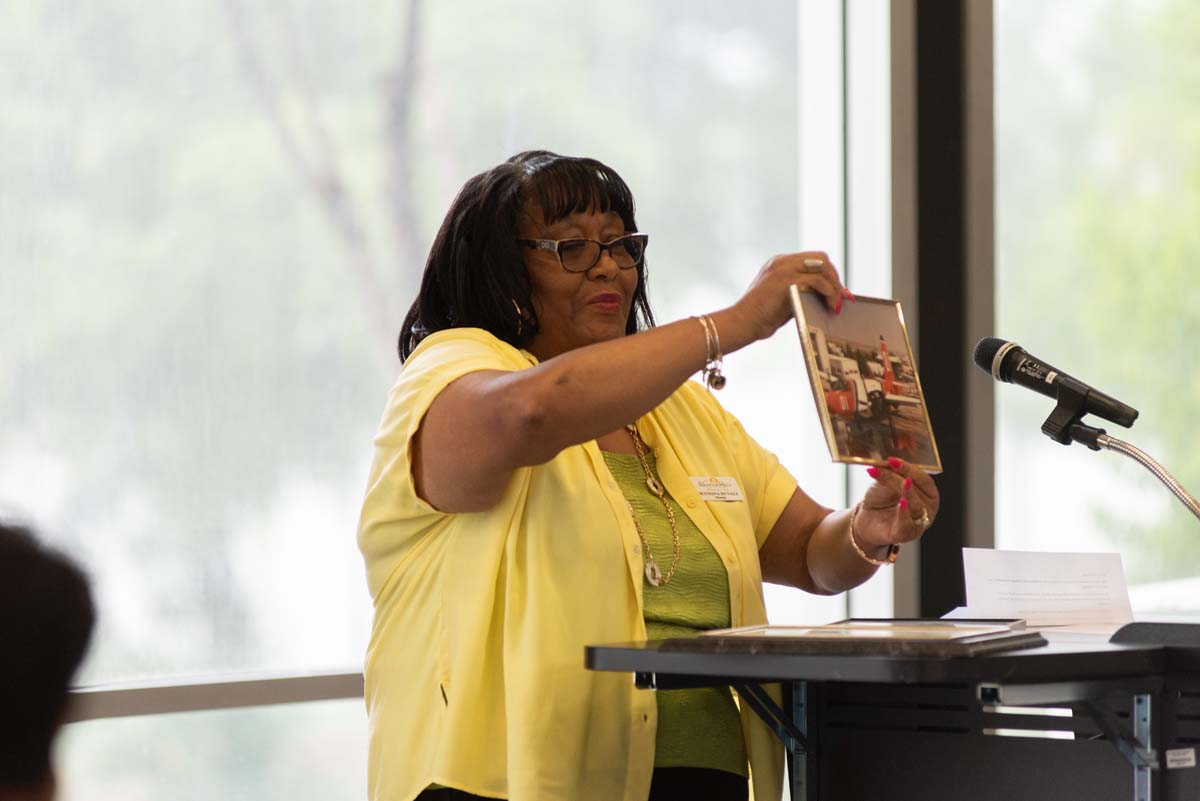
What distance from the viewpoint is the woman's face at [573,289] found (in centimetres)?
230

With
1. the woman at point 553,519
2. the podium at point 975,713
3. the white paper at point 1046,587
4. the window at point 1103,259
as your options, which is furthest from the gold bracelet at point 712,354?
the window at point 1103,259

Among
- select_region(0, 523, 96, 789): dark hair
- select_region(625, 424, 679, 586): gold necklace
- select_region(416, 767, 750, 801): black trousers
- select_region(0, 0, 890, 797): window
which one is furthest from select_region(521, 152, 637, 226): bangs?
select_region(0, 523, 96, 789): dark hair

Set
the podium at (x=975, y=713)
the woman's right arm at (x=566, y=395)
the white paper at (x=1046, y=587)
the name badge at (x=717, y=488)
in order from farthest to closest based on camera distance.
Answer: the name badge at (x=717, y=488)
the white paper at (x=1046, y=587)
the woman's right arm at (x=566, y=395)
the podium at (x=975, y=713)

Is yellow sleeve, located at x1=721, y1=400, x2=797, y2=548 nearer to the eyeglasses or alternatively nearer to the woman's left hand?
the woman's left hand

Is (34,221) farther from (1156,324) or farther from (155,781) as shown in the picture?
(1156,324)

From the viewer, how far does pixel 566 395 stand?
193cm

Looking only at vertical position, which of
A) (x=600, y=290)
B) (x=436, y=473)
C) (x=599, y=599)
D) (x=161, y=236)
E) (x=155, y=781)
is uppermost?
(x=161, y=236)

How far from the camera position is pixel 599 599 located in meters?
2.08

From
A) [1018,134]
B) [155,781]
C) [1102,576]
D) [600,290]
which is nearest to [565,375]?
[600,290]

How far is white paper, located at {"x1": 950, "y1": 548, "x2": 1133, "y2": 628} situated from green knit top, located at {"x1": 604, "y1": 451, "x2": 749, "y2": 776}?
353 millimetres

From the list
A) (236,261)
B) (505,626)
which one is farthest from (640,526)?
(236,261)

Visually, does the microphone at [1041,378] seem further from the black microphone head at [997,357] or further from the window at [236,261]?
the window at [236,261]

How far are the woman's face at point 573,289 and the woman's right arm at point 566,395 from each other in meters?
0.31

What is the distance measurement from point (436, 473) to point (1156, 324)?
10.1 feet
